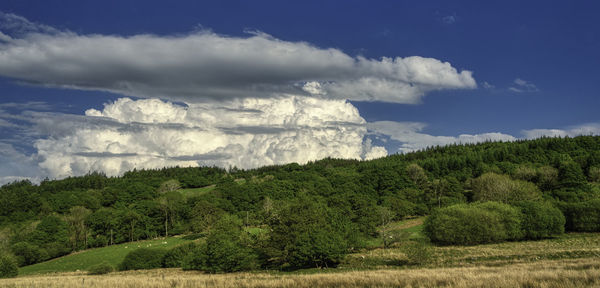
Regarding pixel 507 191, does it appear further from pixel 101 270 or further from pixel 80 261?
pixel 80 261

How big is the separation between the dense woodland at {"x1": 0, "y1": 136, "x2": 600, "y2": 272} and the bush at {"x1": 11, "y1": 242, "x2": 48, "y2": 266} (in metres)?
0.27

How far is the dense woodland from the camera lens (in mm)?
59469

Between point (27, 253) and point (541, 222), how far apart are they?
114166 mm

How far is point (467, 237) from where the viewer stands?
73812 mm

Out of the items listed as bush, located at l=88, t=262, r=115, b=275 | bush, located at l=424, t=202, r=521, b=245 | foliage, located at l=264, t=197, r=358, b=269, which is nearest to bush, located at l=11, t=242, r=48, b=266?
bush, located at l=88, t=262, r=115, b=275

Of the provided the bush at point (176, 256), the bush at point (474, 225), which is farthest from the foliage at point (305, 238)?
the bush at point (474, 225)

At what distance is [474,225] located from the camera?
74250 millimetres

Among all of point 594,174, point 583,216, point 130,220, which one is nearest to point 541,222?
point 583,216

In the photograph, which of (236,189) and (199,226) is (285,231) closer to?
(199,226)

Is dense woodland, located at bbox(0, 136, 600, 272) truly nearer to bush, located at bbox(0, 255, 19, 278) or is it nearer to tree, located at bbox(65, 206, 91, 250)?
tree, located at bbox(65, 206, 91, 250)

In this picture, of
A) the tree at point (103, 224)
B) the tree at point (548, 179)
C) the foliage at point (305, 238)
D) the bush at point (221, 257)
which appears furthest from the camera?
the tree at point (548, 179)

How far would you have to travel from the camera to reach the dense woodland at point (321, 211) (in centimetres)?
5947

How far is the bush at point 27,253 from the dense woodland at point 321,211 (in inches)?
10.5

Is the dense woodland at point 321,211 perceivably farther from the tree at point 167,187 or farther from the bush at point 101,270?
the bush at point 101,270
